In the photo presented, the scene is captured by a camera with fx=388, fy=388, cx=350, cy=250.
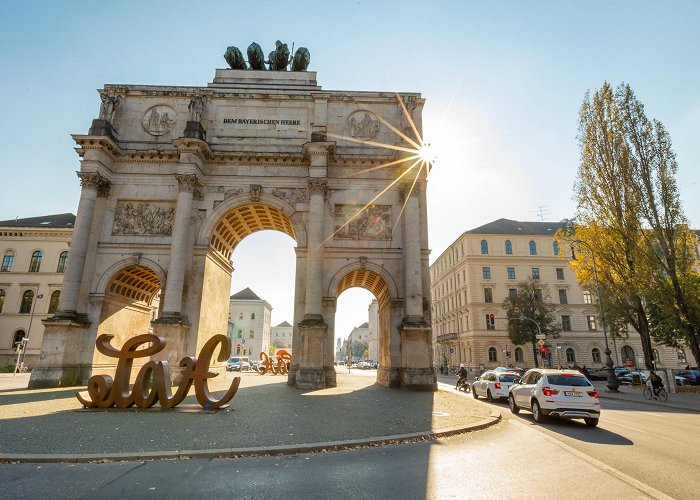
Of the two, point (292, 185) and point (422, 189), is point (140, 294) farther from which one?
point (422, 189)

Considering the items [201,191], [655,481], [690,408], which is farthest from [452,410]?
[201,191]

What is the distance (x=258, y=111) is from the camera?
2686cm

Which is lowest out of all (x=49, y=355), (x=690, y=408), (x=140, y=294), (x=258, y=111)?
(x=690, y=408)

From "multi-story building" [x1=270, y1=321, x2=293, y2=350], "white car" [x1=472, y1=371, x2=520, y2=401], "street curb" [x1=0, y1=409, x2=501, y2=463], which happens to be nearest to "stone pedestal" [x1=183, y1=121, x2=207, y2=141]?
"street curb" [x1=0, y1=409, x2=501, y2=463]

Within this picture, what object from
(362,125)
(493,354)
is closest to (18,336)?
(362,125)

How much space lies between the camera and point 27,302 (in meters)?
46.4

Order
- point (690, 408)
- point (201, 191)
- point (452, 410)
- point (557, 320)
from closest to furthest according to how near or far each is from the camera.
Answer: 1. point (452, 410)
2. point (690, 408)
3. point (201, 191)
4. point (557, 320)

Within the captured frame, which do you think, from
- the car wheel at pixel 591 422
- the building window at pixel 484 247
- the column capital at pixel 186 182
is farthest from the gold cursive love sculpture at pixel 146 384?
the building window at pixel 484 247

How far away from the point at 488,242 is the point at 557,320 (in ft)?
46.9

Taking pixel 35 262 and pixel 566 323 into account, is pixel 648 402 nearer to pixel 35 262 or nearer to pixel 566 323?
pixel 566 323

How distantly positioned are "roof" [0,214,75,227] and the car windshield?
190ft

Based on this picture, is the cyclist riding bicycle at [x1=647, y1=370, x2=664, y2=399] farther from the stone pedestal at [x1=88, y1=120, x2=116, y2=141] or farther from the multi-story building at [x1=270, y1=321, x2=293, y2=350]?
the multi-story building at [x1=270, y1=321, x2=293, y2=350]

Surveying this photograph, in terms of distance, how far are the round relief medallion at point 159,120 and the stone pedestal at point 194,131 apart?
9.16 feet

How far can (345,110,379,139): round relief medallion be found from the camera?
26.8 m
